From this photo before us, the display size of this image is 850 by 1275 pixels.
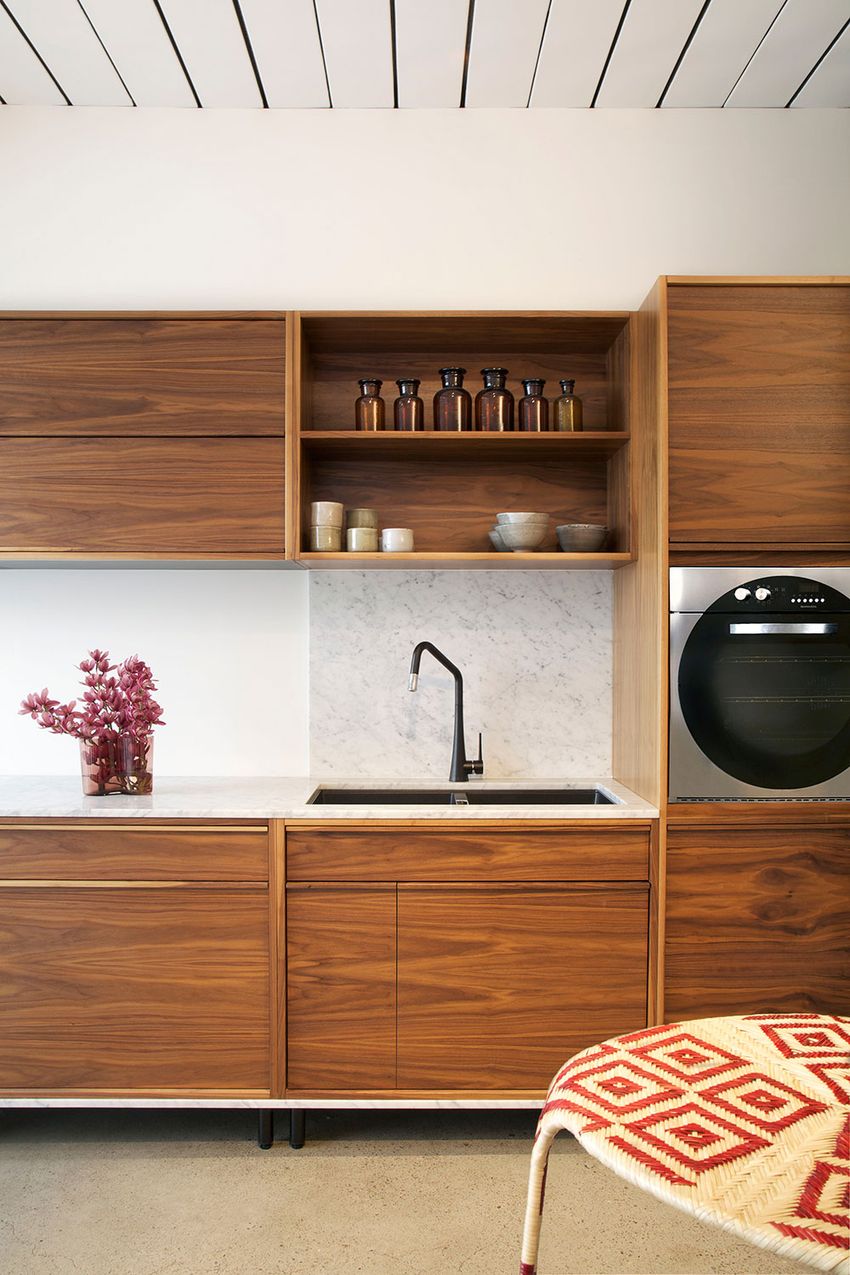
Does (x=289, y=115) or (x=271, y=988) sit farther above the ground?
(x=289, y=115)

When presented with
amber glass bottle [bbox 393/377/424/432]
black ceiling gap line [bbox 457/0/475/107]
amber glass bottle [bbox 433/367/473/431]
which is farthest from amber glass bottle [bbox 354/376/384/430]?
black ceiling gap line [bbox 457/0/475/107]

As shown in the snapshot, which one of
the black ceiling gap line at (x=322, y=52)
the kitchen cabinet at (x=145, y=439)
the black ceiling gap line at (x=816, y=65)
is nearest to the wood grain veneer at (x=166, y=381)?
the kitchen cabinet at (x=145, y=439)

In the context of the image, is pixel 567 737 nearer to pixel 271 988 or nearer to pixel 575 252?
pixel 271 988

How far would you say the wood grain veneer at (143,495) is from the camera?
7.82 ft

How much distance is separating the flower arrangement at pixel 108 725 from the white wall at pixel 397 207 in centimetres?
39

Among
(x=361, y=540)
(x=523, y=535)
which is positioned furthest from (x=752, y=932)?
(x=361, y=540)

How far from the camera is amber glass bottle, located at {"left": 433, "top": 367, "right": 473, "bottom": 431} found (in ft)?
8.17

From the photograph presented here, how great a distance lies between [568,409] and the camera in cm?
251

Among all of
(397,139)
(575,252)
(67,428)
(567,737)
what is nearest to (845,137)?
(575,252)

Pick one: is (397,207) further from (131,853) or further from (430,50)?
(131,853)

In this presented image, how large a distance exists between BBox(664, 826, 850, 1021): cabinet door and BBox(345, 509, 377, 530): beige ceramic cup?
115cm

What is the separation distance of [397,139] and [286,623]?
4.88ft

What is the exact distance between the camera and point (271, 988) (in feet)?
7.14

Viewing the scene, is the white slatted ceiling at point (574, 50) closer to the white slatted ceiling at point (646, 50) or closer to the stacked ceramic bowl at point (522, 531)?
the white slatted ceiling at point (646, 50)
